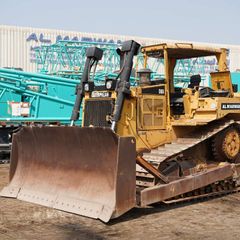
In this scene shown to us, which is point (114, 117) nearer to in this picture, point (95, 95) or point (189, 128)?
point (95, 95)

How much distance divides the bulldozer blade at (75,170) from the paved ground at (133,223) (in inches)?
7.4

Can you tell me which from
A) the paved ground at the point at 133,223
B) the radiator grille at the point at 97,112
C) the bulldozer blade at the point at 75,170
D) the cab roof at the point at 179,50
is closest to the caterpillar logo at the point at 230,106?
the cab roof at the point at 179,50

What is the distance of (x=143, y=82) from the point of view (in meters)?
8.23

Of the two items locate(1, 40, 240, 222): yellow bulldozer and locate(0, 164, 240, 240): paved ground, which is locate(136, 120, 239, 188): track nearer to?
locate(1, 40, 240, 222): yellow bulldozer

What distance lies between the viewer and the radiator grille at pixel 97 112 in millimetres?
7688

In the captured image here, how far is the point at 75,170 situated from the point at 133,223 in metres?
1.35

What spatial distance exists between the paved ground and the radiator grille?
164cm

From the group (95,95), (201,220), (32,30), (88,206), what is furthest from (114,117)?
(32,30)

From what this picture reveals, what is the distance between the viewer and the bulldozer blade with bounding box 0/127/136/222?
6.30m

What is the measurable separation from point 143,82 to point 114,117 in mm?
1287

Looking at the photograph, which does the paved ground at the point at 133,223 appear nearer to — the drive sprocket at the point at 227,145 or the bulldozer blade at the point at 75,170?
the bulldozer blade at the point at 75,170

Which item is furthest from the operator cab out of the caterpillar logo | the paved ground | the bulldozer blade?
the bulldozer blade

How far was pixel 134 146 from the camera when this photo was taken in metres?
6.44

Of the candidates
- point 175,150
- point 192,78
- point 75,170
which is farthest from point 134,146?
point 192,78
